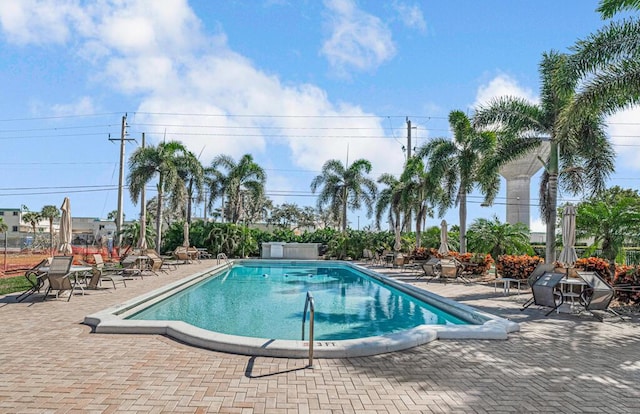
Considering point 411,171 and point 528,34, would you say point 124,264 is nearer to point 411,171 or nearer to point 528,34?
point 528,34

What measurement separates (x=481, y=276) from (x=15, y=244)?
47524 mm

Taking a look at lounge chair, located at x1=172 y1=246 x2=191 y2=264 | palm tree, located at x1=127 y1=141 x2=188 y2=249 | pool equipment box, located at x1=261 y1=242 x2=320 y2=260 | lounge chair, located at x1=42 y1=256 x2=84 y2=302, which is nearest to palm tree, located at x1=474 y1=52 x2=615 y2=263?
lounge chair, located at x1=42 y1=256 x2=84 y2=302

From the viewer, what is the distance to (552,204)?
1281cm

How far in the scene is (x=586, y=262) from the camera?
37.0ft

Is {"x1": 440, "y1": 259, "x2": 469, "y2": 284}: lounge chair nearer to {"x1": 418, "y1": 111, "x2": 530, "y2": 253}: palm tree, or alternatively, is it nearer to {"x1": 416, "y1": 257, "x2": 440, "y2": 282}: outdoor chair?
{"x1": 416, "y1": 257, "x2": 440, "y2": 282}: outdoor chair

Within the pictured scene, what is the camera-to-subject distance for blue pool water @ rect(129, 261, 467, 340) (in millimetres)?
A: 7938

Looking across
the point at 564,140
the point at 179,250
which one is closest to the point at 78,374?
the point at 564,140

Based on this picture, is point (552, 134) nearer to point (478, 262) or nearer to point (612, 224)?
point (612, 224)

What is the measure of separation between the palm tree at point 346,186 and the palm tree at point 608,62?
2095cm

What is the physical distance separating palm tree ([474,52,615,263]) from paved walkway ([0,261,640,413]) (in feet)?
25.1

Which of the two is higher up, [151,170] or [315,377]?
[151,170]

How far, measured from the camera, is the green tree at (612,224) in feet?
43.1

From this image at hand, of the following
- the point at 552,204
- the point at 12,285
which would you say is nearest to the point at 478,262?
the point at 552,204

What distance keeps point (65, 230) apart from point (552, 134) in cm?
1416
